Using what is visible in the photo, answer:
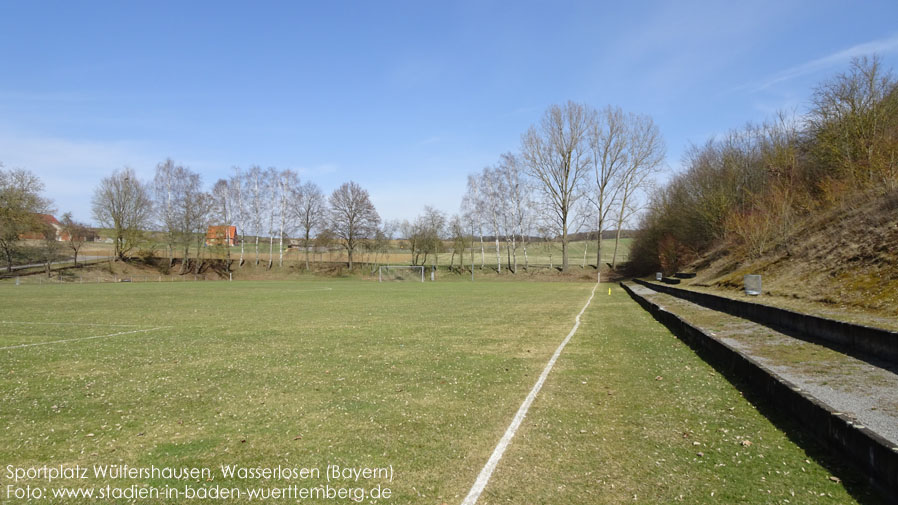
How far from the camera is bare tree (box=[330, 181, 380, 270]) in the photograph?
6938cm

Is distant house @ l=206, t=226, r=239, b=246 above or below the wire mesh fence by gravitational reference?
above

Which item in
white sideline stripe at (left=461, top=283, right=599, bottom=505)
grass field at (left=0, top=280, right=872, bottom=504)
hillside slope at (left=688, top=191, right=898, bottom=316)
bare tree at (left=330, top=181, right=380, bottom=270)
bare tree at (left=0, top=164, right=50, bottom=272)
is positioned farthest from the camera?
bare tree at (left=330, top=181, right=380, bottom=270)

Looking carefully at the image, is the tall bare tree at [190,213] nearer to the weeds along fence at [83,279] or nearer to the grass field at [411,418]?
the weeds along fence at [83,279]

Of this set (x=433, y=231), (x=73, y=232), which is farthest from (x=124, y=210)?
(x=433, y=231)

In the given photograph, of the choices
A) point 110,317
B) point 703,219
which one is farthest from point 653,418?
point 703,219

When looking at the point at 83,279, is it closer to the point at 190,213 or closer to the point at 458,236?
the point at 190,213

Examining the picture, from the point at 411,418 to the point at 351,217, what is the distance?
65.6 m

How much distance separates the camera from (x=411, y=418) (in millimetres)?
5648

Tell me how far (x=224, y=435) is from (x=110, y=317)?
51.0 ft

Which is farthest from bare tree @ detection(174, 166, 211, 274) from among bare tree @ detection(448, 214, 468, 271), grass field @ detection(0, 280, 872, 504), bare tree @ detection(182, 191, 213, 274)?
grass field @ detection(0, 280, 872, 504)

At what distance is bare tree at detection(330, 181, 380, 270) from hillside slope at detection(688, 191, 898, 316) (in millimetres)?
51916

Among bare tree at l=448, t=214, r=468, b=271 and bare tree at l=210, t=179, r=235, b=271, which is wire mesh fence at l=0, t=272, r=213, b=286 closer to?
bare tree at l=210, t=179, r=235, b=271

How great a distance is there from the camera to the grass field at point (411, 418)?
3957mm

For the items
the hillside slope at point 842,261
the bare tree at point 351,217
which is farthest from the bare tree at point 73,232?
the hillside slope at point 842,261
